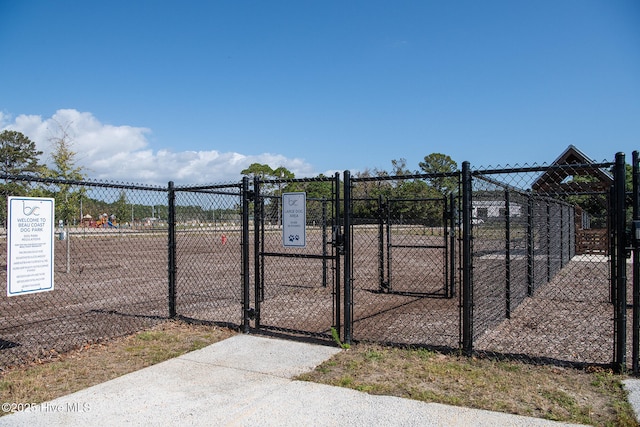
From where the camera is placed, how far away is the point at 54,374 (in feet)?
15.2

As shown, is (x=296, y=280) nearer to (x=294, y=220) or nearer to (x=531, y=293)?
(x=531, y=293)

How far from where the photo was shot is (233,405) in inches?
153

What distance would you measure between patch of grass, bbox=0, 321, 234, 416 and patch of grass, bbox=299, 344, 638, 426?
1837 mm

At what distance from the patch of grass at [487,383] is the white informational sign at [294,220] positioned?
1.49 m

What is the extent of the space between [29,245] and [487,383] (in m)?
4.84

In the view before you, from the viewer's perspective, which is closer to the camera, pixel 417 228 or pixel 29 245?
pixel 29 245

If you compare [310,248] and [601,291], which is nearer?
[601,291]

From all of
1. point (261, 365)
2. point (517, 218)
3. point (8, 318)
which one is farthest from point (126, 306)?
point (517, 218)

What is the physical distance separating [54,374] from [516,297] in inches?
285

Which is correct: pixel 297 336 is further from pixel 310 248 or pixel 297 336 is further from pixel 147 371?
pixel 310 248

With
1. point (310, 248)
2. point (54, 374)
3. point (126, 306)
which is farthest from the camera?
point (310, 248)

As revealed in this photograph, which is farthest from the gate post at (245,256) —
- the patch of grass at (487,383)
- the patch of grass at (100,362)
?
the patch of grass at (487,383)

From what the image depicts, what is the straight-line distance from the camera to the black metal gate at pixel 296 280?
5785 mm

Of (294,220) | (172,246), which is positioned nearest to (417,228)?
(294,220)
